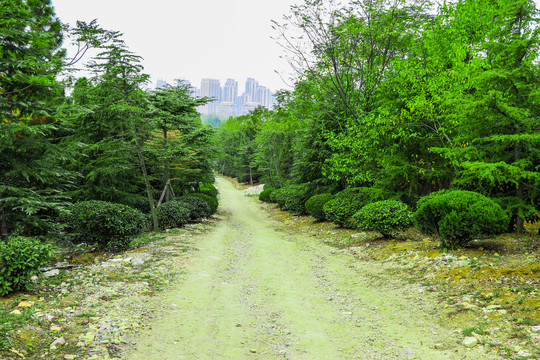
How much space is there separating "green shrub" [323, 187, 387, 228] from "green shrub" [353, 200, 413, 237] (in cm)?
239

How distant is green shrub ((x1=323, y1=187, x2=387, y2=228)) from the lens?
13422 mm

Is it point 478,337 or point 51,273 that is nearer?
point 478,337

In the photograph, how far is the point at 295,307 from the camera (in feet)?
19.4

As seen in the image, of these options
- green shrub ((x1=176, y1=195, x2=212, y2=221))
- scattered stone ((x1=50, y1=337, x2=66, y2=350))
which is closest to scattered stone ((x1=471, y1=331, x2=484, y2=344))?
scattered stone ((x1=50, y1=337, x2=66, y2=350))

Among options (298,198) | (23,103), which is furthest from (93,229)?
(298,198)

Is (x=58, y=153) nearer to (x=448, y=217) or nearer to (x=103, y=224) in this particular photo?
(x=103, y=224)

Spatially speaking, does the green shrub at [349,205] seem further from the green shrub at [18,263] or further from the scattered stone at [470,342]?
the green shrub at [18,263]

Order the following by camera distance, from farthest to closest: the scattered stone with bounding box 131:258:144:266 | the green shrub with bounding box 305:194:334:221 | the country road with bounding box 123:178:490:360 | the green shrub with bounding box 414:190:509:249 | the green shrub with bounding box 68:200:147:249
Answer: the green shrub with bounding box 305:194:334:221 → the green shrub with bounding box 68:200:147:249 → the scattered stone with bounding box 131:258:144:266 → the green shrub with bounding box 414:190:509:249 → the country road with bounding box 123:178:490:360

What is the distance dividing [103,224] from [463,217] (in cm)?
856

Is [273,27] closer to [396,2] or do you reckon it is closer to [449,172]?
[396,2]

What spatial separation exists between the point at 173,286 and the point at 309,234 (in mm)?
8529

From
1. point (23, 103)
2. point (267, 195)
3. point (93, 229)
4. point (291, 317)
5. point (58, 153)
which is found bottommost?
point (267, 195)

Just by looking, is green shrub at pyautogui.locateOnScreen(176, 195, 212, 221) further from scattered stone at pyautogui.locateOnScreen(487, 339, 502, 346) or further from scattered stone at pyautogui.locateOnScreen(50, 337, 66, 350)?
scattered stone at pyautogui.locateOnScreen(487, 339, 502, 346)

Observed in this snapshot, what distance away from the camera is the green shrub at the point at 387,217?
10.3 m
